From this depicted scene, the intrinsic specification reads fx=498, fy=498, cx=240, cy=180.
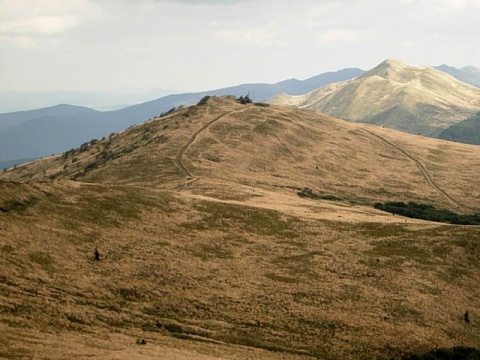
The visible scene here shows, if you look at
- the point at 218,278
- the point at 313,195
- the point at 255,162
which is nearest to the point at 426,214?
the point at 313,195

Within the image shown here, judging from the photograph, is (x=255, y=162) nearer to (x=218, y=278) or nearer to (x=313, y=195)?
(x=313, y=195)

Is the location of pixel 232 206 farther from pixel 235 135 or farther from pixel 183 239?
pixel 235 135

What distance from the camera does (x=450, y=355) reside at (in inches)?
1921

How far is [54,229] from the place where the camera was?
5859cm

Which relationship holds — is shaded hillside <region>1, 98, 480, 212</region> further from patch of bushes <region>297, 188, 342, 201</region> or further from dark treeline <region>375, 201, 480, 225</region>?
dark treeline <region>375, 201, 480, 225</region>

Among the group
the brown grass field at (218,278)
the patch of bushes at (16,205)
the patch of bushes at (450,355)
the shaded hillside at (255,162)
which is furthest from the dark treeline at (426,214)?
the patch of bushes at (16,205)

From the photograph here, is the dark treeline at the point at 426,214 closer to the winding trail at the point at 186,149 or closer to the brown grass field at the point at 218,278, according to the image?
the brown grass field at the point at 218,278

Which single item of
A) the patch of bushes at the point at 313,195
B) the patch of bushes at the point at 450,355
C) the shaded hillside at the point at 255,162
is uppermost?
the shaded hillside at the point at 255,162

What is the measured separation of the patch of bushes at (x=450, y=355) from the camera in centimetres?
4766

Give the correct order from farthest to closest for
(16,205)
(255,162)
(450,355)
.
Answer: (255,162) < (16,205) < (450,355)

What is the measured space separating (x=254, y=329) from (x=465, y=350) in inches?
855

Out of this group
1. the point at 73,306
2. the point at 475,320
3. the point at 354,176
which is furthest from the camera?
the point at 354,176

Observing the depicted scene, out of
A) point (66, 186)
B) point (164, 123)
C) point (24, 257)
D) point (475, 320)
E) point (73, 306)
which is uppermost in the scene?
point (164, 123)

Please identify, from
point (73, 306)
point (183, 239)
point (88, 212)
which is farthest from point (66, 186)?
point (73, 306)
